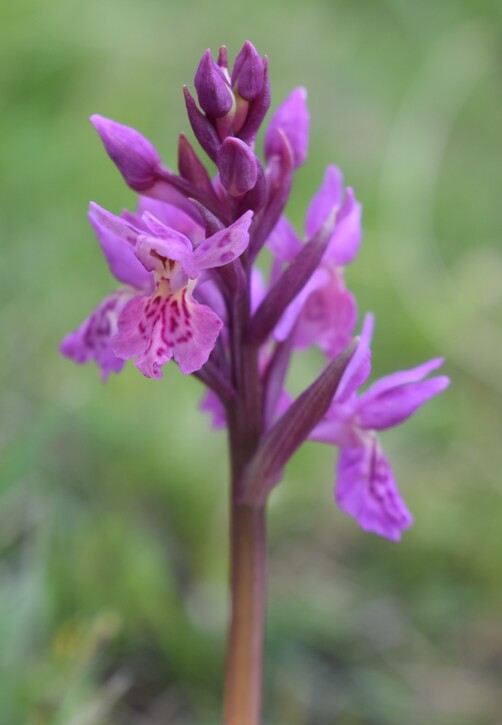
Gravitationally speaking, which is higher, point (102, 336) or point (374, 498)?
point (102, 336)

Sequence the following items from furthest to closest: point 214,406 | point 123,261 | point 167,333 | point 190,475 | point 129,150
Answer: point 190,475, point 214,406, point 123,261, point 129,150, point 167,333

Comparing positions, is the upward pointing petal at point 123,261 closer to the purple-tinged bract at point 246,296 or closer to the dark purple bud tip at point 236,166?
the purple-tinged bract at point 246,296

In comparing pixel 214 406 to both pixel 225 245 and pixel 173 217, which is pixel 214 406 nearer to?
pixel 173 217

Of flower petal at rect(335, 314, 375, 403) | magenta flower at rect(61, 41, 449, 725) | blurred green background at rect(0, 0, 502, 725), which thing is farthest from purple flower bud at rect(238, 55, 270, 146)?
blurred green background at rect(0, 0, 502, 725)

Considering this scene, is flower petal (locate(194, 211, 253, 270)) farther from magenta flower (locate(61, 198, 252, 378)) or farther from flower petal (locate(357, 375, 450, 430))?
flower petal (locate(357, 375, 450, 430))

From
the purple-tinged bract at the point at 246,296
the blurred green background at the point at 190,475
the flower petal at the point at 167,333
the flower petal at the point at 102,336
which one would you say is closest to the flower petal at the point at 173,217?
the purple-tinged bract at the point at 246,296

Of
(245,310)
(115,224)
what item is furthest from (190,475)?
(115,224)
